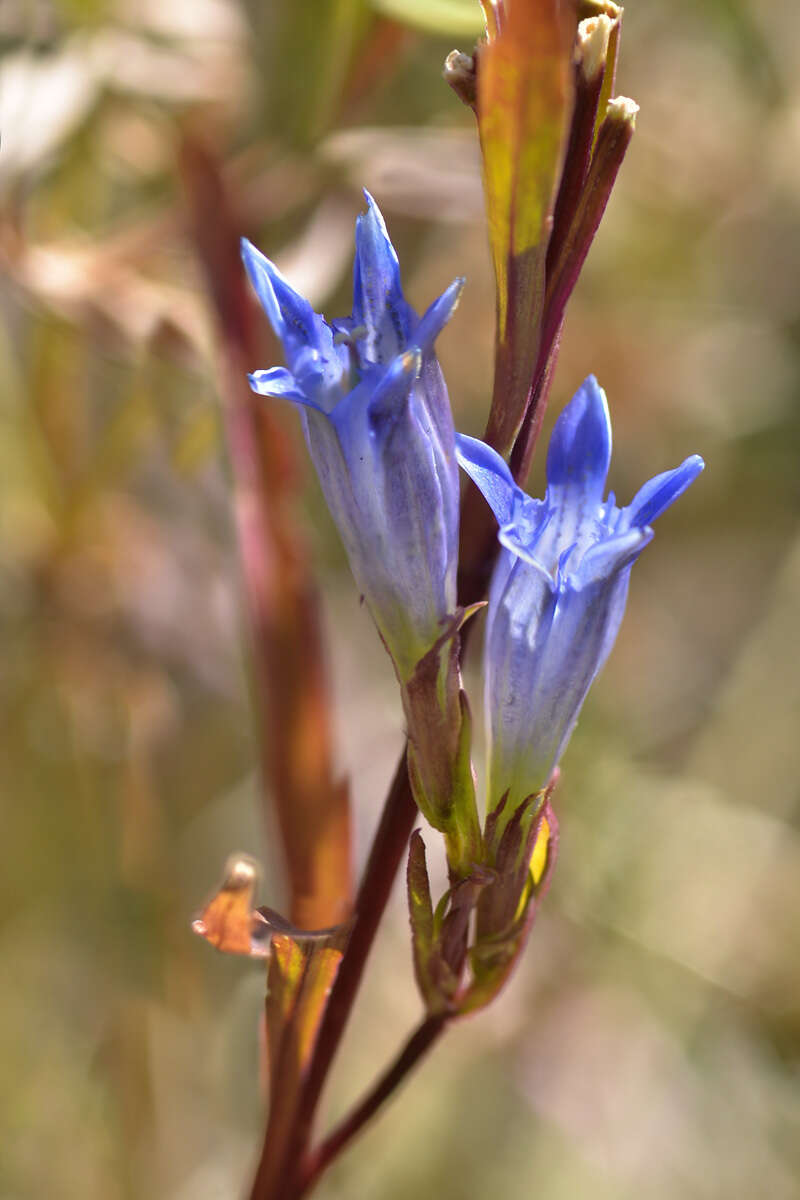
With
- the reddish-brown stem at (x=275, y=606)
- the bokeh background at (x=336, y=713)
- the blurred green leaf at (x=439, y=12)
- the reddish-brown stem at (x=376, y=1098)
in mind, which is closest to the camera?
the reddish-brown stem at (x=376, y=1098)

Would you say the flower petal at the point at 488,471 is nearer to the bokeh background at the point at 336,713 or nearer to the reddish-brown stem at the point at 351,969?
the reddish-brown stem at the point at 351,969

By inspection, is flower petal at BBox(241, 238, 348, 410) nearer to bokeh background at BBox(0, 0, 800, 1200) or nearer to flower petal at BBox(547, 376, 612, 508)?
flower petal at BBox(547, 376, 612, 508)

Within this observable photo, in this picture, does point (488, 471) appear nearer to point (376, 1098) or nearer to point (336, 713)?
point (376, 1098)

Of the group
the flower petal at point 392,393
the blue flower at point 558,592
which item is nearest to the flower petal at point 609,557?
the blue flower at point 558,592

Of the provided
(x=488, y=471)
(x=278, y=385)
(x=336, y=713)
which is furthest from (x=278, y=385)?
(x=336, y=713)

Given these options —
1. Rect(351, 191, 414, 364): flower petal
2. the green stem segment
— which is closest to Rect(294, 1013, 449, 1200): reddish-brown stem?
the green stem segment

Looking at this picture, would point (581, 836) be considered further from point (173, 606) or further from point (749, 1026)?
point (173, 606)
